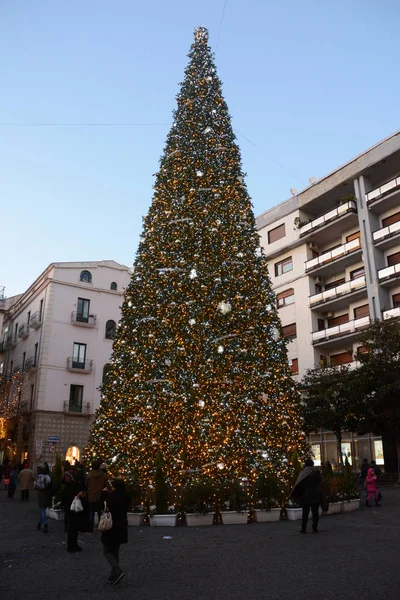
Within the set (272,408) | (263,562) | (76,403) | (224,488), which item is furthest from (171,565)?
(76,403)

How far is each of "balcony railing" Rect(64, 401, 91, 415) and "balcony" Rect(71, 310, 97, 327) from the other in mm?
6012

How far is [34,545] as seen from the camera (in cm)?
1007

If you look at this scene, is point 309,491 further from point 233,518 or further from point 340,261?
point 340,261

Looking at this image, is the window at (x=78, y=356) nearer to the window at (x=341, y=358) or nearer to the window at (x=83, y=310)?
the window at (x=83, y=310)

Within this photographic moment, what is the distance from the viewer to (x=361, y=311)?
32594 mm

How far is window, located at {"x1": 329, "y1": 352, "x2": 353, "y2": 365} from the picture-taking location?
32750 millimetres

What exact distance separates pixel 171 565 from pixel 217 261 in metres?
8.73

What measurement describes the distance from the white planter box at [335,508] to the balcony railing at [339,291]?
1947cm

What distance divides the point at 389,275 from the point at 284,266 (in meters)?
9.71

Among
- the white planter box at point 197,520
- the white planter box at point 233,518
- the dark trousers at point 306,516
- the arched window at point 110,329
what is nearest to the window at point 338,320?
the arched window at point 110,329

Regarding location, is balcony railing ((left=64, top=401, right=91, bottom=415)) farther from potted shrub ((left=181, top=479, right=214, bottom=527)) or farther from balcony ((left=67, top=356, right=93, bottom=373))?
potted shrub ((left=181, top=479, right=214, bottom=527))

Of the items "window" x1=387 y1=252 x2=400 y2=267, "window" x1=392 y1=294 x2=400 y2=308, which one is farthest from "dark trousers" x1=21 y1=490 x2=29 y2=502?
"window" x1=387 y1=252 x2=400 y2=267

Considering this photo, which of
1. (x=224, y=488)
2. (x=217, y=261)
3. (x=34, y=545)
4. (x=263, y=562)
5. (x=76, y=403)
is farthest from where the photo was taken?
(x=76, y=403)

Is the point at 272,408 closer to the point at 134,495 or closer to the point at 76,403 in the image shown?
the point at 134,495
